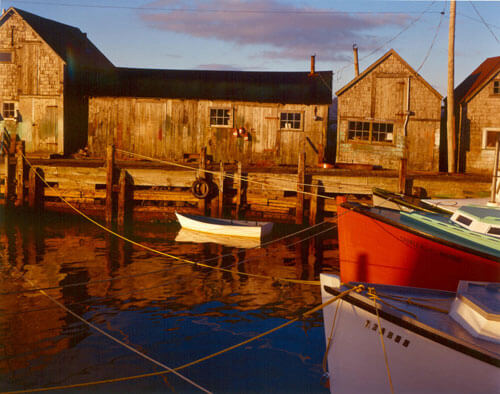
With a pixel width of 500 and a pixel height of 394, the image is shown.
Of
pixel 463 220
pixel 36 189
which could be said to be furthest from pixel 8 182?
pixel 463 220

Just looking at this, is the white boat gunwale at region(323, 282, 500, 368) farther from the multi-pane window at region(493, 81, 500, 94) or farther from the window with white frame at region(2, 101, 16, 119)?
the window with white frame at region(2, 101, 16, 119)

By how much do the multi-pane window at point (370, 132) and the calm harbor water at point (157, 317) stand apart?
32.2ft

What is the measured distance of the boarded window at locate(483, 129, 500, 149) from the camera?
26.5 metres

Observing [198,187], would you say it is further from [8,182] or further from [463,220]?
[463,220]

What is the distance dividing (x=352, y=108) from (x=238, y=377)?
20422mm

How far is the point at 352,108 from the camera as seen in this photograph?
26.9 m

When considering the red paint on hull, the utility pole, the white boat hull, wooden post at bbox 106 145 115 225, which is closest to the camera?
the white boat hull

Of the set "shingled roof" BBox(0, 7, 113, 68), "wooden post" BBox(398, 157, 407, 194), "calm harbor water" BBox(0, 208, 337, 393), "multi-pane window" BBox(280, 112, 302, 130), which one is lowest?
"calm harbor water" BBox(0, 208, 337, 393)

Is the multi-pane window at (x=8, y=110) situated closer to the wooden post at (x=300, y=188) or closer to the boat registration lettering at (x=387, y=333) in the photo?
the wooden post at (x=300, y=188)

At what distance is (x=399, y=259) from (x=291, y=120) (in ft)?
54.6

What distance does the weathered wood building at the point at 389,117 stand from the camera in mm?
26219

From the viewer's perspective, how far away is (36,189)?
76.2 ft

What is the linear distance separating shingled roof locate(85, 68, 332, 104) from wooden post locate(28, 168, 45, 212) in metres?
6.86

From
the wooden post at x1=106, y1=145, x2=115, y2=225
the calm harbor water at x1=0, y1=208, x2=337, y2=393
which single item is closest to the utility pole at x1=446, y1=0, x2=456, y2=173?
the calm harbor water at x1=0, y1=208, x2=337, y2=393
